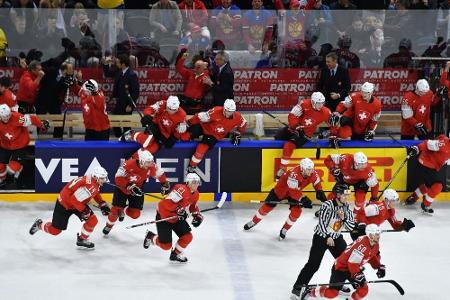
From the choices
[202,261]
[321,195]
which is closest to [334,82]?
[321,195]

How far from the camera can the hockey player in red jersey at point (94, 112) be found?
1440 centimetres

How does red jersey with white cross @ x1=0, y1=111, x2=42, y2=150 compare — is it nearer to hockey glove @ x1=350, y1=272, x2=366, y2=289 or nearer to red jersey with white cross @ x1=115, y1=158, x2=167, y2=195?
red jersey with white cross @ x1=115, y1=158, x2=167, y2=195

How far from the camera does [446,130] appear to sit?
1544cm

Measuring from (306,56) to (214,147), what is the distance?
209 centimetres

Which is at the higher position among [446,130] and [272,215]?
[446,130]

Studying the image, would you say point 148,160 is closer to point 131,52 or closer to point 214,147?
point 214,147

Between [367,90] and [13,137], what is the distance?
4861mm

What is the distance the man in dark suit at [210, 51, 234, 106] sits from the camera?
15070mm

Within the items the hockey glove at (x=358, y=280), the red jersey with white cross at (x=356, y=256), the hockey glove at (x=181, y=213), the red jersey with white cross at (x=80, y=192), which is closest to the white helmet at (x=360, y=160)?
the hockey glove at (x=181, y=213)

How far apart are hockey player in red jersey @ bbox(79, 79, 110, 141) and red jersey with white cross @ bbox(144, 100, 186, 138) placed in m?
0.71

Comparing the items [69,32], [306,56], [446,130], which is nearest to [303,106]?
[306,56]

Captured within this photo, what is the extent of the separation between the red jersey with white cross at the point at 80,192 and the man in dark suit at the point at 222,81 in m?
3.45

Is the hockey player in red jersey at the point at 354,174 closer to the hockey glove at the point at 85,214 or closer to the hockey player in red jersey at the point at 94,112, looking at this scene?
the hockey player in red jersey at the point at 94,112

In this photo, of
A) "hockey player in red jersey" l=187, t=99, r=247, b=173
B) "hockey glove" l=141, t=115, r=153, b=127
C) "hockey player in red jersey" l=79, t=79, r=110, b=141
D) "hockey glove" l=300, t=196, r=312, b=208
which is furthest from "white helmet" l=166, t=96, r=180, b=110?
"hockey glove" l=300, t=196, r=312, b=208
